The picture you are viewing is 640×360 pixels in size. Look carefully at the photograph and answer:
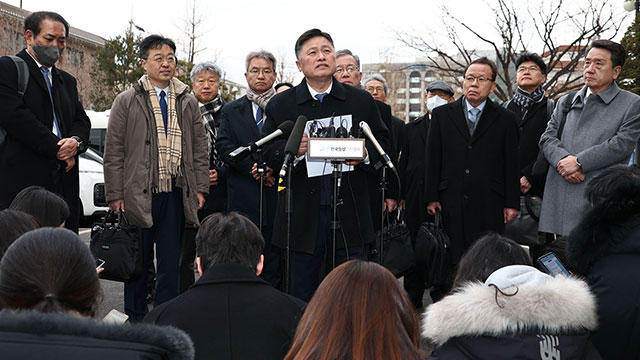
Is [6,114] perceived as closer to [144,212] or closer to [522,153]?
[144,212]

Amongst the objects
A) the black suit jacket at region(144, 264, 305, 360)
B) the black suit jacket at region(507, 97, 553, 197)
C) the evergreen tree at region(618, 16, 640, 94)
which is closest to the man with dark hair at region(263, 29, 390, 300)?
the black suit jacket at region(144, 264, 305, 360)

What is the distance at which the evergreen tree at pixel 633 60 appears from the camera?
50.8 ft

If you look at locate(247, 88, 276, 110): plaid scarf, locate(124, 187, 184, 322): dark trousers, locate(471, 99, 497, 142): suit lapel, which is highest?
locate(247, 88, 276, 110): plaid scarf

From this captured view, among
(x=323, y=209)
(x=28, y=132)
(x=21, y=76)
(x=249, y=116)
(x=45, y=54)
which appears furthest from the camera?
(x=249, y=116)

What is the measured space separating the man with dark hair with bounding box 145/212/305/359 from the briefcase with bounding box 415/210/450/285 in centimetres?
265

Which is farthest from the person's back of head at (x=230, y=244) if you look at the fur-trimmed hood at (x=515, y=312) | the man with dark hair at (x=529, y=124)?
the man with dark hair at (x=529, y=124)

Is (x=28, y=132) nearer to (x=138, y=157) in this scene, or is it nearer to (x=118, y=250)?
(x=138, y=157)

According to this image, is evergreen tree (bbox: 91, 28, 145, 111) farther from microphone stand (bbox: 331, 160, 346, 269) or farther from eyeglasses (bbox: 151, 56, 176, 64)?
microphone stand (bbox: 331, 160, 346, 269)

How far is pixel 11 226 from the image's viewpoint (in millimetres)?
3412

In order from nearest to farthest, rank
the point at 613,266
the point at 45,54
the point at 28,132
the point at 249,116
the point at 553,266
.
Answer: the point at 613,266
the point at 553,266
the point at 28,132
the point at 45,54
the point at 249,116

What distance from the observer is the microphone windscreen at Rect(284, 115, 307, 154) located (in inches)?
151

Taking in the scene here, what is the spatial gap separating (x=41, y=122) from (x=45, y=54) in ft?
1.87

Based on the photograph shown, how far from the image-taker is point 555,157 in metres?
5.47

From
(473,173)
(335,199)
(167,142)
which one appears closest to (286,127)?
(335,199)
